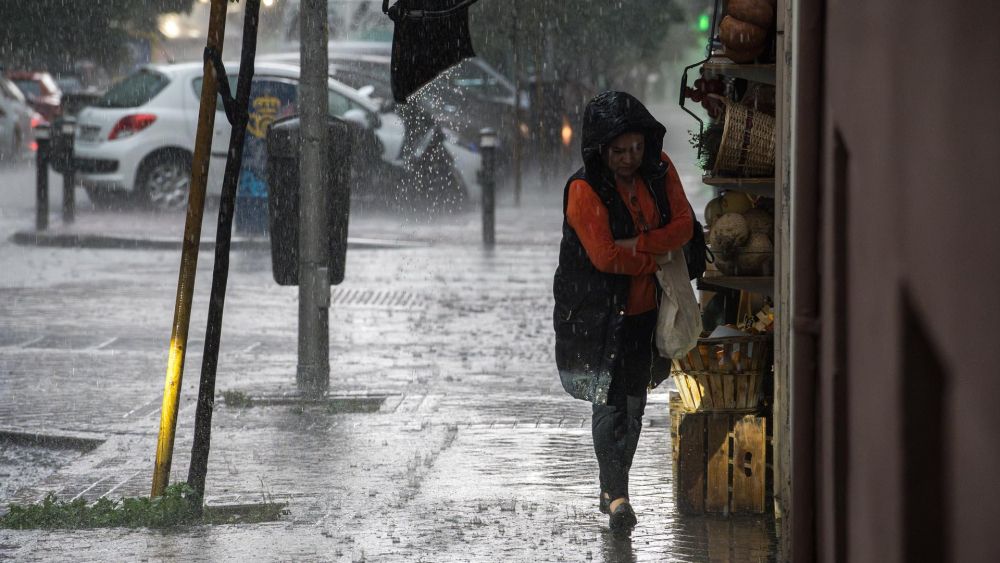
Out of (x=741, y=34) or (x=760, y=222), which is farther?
(x=760, y=222)

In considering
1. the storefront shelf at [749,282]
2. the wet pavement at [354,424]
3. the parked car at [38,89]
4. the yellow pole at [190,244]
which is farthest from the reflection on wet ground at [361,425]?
the parked car at [38,89]

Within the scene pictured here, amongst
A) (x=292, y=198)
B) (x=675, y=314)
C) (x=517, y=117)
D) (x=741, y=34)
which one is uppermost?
(x=517, y=117)

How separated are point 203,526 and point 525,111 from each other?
2010 cm

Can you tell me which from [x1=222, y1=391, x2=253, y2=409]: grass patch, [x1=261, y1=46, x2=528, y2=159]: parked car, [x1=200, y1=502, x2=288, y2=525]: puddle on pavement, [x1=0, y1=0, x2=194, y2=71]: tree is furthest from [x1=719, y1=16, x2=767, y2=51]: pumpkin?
[x1=0, y1=0, x2=194, y2=71]: tree

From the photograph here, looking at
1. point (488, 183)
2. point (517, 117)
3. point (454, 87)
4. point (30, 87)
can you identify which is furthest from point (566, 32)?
point (30, 87)

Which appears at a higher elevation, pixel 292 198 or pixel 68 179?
pixel 68 179

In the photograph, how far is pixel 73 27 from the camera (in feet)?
97.3

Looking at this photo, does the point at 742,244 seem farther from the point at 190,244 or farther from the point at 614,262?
the point at 190,244

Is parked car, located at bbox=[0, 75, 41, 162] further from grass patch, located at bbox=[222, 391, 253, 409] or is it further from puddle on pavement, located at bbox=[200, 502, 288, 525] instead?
puddle on pavement, located at bbox=[200, 502, 288, 525]

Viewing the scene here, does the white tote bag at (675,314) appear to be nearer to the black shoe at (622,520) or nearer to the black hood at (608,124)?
the black hood at (608,124)

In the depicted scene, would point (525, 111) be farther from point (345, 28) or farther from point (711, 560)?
point (711, 560)

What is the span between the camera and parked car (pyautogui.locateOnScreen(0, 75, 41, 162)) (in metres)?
27.4

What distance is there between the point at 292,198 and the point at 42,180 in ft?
30.6

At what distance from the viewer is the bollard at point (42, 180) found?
17094mm
